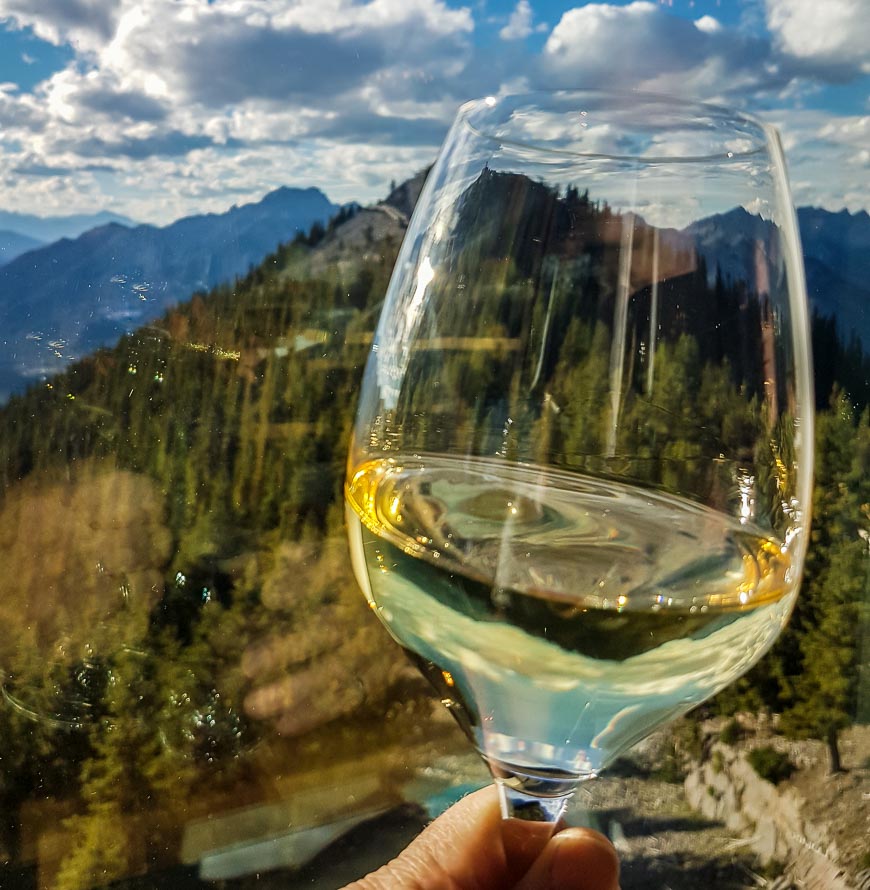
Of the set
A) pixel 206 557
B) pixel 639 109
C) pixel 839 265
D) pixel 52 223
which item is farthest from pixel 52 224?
pixel 839 265

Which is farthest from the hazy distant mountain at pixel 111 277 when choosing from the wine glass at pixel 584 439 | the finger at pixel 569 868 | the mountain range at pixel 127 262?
the finger at pixel 569 868

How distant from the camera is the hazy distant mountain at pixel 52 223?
0.58 metres

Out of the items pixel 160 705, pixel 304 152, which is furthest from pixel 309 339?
pixel 160 705

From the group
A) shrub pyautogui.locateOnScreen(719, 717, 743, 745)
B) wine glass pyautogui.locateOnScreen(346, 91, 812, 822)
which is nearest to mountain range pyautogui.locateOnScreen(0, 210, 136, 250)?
wine glass pyautogui.locateOnScreen(346, 91, 812, 822)

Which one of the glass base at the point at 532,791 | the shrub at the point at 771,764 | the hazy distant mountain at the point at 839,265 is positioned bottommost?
the shrub at the point at 771,764

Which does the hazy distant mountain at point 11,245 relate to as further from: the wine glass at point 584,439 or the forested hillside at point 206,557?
the wine glass at point 584,439

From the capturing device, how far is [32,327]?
0.57m

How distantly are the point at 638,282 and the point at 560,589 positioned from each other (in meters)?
0.11

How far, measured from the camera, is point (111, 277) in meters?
0.59

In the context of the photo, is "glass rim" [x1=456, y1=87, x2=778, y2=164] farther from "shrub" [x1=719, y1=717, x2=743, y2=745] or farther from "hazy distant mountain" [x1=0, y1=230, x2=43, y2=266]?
"shrub" [x1=719, y1=717, x2=743, y2=745]

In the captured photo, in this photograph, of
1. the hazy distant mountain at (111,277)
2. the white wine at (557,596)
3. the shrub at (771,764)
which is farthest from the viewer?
the shrub at (771,764)

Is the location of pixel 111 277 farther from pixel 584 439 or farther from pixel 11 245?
pixel 584 439

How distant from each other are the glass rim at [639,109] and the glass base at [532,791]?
21 cm

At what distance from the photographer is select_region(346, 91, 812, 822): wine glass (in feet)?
1.08
